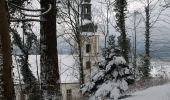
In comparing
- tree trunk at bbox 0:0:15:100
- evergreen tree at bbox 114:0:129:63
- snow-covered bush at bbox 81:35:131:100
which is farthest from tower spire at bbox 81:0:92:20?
tree trunk at bbox 0:0:15:100

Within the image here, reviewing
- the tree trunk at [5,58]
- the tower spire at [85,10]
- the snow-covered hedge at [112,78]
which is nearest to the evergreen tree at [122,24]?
the tower spire at [85,10]

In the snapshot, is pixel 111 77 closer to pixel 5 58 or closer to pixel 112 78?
pixel 112 78

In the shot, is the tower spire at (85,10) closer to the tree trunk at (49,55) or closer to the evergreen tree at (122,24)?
the evergreen tree at (122,24)

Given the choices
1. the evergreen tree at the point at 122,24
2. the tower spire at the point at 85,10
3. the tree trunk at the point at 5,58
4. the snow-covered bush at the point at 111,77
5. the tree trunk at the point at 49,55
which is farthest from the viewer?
the tower spire at the point at 85,10

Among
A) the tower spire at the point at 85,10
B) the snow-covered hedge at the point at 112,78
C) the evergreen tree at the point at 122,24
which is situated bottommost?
the snow-covered hedge at the point at 112,78

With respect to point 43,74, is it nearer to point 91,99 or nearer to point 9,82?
point 91,99

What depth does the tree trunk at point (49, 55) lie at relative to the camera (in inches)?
417

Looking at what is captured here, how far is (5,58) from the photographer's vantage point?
730cm

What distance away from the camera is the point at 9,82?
7438mm

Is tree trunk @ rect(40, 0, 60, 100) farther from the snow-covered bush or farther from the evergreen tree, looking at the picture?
the evergreen tree

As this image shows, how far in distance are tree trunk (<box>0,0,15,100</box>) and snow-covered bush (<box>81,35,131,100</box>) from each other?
3.18 metres

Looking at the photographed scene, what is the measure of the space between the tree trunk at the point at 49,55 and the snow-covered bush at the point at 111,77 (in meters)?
1.05

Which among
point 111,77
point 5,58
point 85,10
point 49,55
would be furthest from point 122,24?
point 5,58

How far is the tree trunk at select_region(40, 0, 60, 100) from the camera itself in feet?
34.7
